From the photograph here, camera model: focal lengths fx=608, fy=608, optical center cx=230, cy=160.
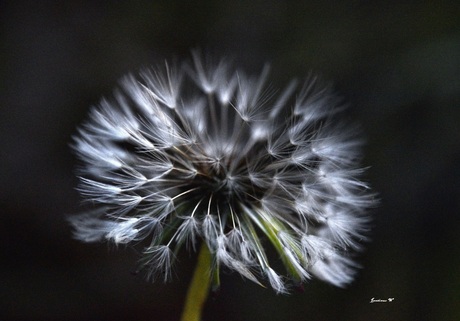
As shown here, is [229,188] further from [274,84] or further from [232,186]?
[274,84]

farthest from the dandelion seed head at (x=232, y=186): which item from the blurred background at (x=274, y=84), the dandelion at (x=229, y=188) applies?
the blurred background at (x=274, y=84)

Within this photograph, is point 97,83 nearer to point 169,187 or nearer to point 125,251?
point 125,251

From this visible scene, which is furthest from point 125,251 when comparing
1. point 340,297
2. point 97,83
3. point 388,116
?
point 388,116

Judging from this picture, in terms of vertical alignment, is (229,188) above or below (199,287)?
above

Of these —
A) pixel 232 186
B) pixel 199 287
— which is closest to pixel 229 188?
pixel 232 186

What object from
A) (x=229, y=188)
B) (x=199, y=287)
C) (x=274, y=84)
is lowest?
(x=199, y=287)

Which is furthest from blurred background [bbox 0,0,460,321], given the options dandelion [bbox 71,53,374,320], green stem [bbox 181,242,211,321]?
green stem [bbox 181,242,211,321]

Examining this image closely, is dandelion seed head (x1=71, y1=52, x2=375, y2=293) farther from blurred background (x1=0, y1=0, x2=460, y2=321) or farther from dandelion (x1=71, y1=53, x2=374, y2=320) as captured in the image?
blurred background (x1=0, y1=0, x2=460, y2=321)
